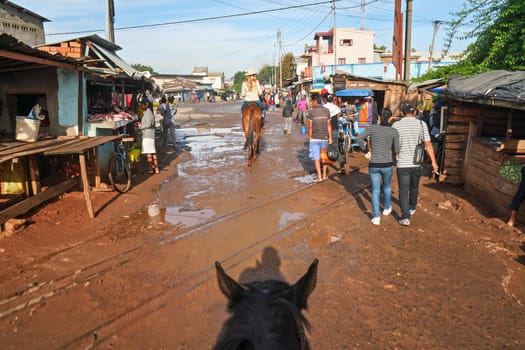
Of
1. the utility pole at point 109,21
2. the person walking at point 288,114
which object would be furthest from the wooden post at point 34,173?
the person walking at point 288,114

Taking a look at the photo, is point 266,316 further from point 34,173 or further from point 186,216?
point 34,173

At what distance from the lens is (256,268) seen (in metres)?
5.09

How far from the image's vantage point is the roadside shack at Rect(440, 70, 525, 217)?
21.5ft

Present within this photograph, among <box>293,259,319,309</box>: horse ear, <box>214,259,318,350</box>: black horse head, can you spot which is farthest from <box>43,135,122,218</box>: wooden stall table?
<box>293,259,319,309</box>: horse ear

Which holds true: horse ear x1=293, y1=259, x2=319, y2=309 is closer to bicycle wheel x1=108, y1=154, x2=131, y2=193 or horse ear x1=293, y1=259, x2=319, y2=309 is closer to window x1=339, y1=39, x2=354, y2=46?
bicycle wheel x1=108, y1=154, x2=131, y2=193

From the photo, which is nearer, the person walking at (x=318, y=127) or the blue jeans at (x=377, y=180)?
the blue jeans at (x=377, y=180)

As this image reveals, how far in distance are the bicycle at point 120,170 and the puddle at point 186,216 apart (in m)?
1.87

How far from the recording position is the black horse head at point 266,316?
159 centimetres

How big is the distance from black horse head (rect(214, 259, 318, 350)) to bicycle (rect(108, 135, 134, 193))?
7449 mm

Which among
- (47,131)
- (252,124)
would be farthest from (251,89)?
(47,131)

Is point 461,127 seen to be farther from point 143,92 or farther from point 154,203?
point 143,92

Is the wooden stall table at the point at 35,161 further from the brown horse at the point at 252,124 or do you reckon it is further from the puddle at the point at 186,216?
the brown horse at the point at 252,124

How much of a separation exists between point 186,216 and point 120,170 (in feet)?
10.1

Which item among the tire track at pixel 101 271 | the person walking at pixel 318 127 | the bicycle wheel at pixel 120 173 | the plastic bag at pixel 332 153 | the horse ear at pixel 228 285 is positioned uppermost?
the person walking at pixel 318 127
